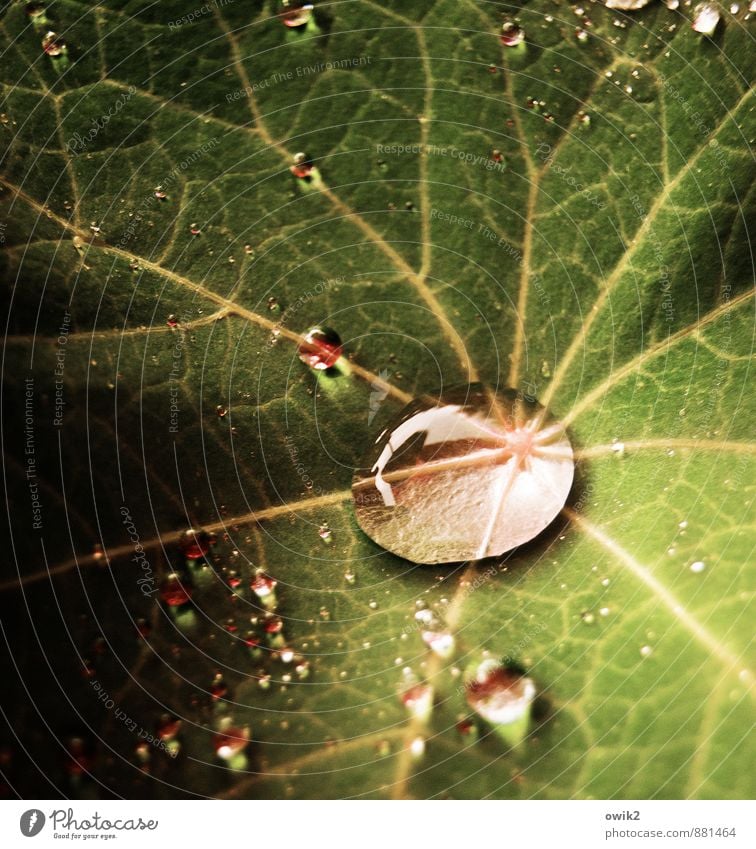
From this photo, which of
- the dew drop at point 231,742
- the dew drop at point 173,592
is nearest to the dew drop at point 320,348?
the dew drop at point 173,592

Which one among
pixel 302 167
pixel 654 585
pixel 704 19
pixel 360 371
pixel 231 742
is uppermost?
pixel 704 19

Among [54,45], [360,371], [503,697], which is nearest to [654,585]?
[503,697]

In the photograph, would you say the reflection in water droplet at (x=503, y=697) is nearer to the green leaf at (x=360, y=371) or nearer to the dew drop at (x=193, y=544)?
the green leaf at (x=360, y=371)

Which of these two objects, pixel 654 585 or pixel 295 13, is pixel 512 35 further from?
pixel 654 585

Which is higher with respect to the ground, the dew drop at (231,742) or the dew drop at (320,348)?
the dew drop at (320,348)

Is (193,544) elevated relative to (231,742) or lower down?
elevated

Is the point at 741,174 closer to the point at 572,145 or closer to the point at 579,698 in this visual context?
the point at 572,145

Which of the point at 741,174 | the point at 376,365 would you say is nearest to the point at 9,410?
the point at 376,365
